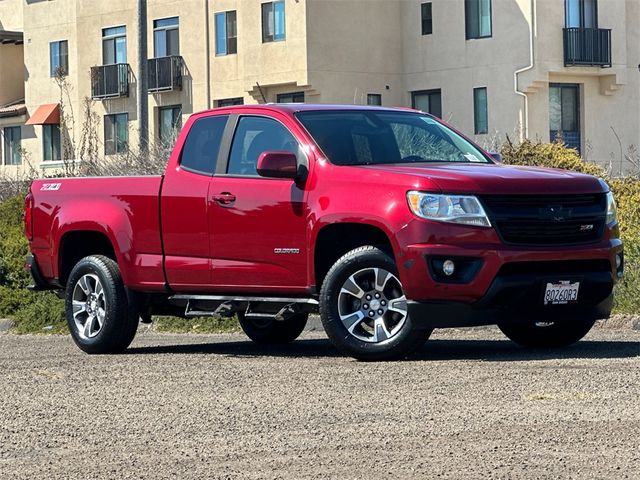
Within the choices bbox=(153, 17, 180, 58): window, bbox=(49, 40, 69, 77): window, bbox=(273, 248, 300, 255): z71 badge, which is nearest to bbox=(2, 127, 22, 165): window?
bbox=(49, 40, 69, 77): window

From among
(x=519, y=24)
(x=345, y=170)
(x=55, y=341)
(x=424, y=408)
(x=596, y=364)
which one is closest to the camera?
(x=424, y=408)

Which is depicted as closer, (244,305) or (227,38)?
(244,305)

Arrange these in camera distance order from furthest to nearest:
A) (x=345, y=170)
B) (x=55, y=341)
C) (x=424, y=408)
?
(x=55, y=341) → (x=345, y=170) → (x=424, y=408)

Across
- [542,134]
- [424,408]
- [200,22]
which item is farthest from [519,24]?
[424,408]

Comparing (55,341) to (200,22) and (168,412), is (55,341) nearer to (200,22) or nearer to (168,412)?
(168,412)

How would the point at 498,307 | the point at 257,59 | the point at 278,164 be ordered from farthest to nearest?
1. the point at 257,59
2. the point at 278,164
3. the point at 498,307

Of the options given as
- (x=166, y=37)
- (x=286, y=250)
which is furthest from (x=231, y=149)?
(x=166, y=37)

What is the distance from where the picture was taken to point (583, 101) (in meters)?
46.2

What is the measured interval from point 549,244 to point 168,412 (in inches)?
137

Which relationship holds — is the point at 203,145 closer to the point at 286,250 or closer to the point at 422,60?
the point at 286,250

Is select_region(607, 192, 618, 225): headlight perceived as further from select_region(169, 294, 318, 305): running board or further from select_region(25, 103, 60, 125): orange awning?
select_region(25, 103, 60, 125): orange awning

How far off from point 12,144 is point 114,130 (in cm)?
725

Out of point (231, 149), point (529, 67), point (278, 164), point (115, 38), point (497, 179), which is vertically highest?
point (115, 38)

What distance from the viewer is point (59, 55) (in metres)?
56.5
